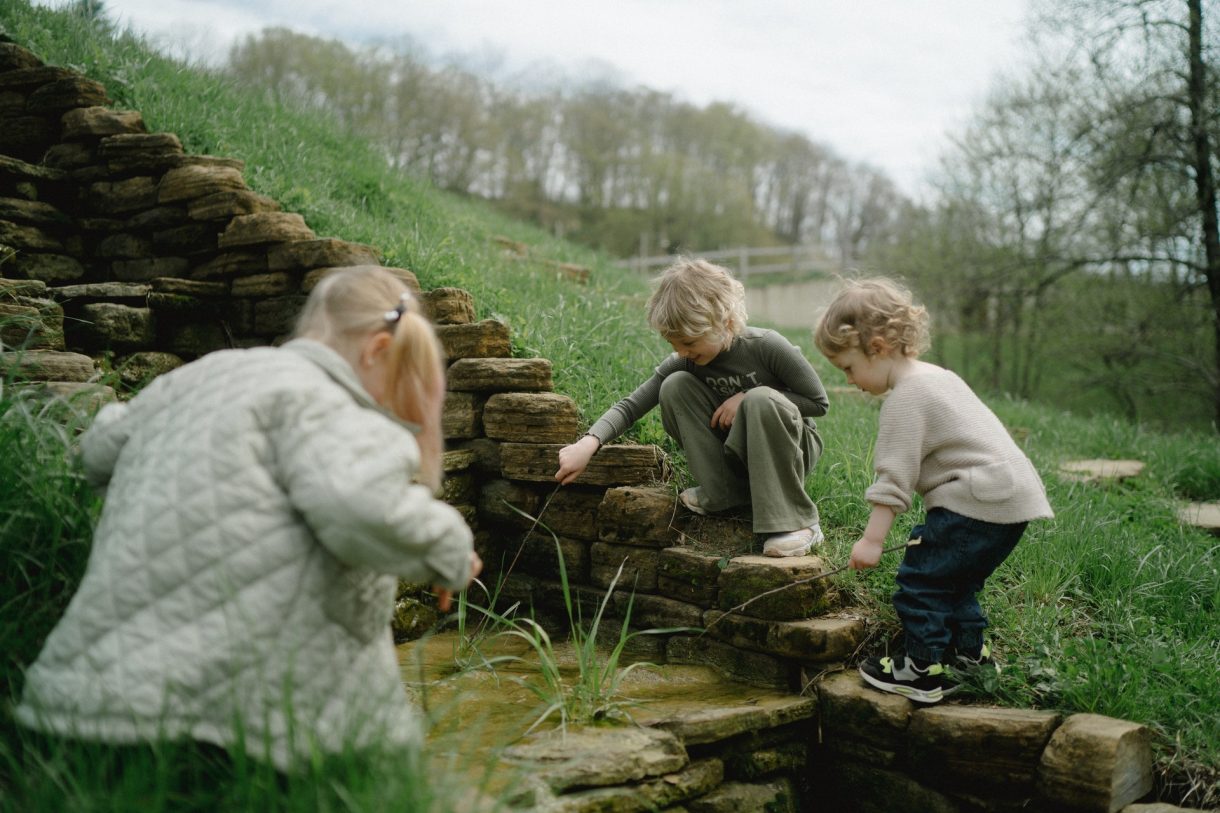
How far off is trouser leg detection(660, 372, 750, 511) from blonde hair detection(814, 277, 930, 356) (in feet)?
2.27

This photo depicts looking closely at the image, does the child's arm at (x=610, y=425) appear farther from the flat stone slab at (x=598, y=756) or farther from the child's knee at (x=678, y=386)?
the flat stone slab at (x=598, y=756)

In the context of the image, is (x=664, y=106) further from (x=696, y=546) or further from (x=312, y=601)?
(x=312, y=601)

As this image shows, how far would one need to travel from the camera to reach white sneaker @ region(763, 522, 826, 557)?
3.09m

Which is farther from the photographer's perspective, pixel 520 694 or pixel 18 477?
pixel 520 694

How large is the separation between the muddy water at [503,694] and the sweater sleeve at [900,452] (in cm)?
86

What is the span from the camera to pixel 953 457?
2.62 m

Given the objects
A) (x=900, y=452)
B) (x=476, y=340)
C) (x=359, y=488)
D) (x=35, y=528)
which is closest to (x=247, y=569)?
(x=359, y=488)

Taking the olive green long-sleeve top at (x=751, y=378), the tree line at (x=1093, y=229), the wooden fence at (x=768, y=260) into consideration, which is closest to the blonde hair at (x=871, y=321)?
the olive green long-sleeve top at (x=751, y=378)

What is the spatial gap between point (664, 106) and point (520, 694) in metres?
25.4

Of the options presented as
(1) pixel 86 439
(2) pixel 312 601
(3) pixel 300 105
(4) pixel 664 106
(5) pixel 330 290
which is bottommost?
(2) pixel 312 601

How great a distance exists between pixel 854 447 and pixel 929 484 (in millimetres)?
1614

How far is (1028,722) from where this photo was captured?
2.45m

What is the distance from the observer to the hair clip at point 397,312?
70.6 inches

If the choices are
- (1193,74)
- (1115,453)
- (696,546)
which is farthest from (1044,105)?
(696,546)
